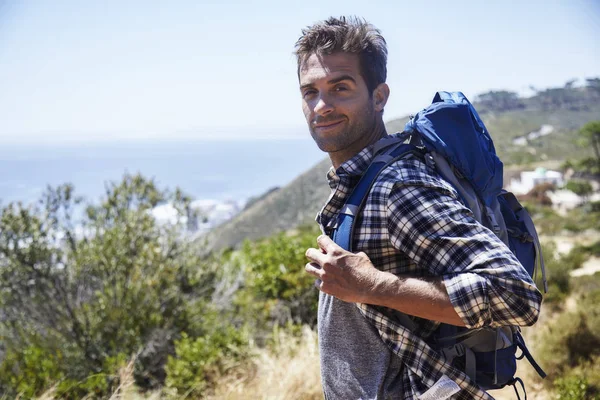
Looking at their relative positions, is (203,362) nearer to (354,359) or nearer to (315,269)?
(354,359)

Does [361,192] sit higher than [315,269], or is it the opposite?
[361,192]

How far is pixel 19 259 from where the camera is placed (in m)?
5.71

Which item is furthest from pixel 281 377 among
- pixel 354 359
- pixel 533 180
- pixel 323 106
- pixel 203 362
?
pixel 533 180

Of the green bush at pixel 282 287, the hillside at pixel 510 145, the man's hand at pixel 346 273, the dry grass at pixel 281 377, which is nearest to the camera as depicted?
the man's hand at pixel 346 273

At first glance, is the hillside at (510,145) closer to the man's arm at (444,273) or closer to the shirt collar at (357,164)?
the shirt collar at (357,164)

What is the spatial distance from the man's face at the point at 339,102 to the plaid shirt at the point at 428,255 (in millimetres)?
128

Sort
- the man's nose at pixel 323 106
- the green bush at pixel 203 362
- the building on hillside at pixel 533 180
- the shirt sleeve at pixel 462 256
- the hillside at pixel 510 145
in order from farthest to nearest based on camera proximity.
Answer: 1. the building on hillside at pixel 533 180
2. the hillside at pixel 510 145
3. the green bush at pixel 203 362
4. the man's nose at pixel 323 106
5. the shirt sleeve at pixel 462 256

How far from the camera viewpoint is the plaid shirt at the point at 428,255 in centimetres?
122

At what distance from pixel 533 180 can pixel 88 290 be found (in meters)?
47.7

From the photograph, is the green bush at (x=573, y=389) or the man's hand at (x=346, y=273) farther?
the green bush at (x=573, y=389)

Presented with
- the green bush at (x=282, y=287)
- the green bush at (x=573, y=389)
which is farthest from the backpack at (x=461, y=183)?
the green bush at (x=282, y=287)

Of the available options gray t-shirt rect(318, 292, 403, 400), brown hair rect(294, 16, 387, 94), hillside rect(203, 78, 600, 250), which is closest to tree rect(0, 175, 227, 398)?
hillside rect(203, 78, 600, 250)

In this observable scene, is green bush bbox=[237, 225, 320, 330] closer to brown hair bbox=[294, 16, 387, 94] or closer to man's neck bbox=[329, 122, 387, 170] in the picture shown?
man's neck bbox=[329, 122, 387, 170]

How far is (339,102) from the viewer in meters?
1.65
